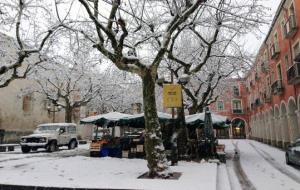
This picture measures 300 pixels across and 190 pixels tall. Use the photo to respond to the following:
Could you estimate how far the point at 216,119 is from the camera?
67.5ft

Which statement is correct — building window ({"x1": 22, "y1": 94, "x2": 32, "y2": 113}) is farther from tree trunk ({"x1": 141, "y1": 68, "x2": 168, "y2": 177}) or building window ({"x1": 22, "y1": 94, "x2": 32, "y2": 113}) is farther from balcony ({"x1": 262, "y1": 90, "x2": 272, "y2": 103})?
tree trunk ({"x1": 141, "y1": 68, "x2": 168, "y2": 177})

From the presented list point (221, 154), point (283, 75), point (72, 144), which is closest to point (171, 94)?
point (221, 154)

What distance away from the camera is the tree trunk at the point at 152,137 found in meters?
10.7

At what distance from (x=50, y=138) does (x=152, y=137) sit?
1469cm

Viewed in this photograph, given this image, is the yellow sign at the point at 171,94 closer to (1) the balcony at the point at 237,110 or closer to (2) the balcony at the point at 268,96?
(2) the balcony at the point at 268,96

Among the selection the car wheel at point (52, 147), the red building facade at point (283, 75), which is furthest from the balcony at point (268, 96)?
the car wheel at point (52, 147)

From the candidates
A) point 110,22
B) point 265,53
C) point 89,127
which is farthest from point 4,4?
point 89,127

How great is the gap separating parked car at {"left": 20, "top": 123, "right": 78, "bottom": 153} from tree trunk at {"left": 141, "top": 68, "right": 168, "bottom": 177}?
560 inches

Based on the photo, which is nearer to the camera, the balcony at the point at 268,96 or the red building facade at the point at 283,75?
the red building facade at the point at 283,75

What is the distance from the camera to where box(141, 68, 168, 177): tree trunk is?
10656 mm

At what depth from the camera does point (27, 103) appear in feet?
127

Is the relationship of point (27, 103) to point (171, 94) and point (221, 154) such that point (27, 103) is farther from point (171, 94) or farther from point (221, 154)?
point (171, 94)

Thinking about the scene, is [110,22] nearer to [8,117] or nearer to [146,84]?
[146,84]

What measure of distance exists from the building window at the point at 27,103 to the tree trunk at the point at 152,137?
30044 millimetres
